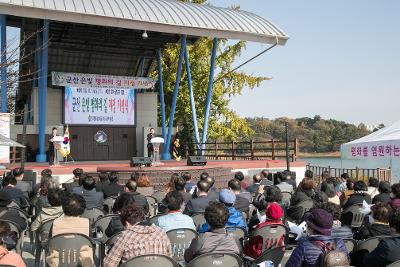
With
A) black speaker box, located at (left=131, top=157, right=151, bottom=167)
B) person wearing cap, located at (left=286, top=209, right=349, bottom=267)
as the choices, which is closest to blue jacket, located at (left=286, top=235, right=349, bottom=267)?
person wearing cap, located at (left=286, top=209, right=349, bottom=267)

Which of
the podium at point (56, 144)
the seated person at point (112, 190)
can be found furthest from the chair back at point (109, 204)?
the podium at point (56, 144)

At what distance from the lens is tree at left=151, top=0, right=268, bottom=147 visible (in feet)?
97.4

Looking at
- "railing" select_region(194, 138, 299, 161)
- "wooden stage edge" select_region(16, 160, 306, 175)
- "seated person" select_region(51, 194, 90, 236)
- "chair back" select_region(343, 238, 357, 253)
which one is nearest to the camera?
"chair back" select_region(343, 238, 357, 253)

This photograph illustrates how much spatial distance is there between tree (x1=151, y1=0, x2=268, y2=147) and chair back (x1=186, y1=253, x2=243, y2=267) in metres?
25.3

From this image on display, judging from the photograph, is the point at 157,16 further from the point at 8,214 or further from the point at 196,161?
the point at 8,214

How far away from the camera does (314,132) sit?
66375mm

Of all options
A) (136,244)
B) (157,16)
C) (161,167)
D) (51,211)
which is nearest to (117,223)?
(51,211)

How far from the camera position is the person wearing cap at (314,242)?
138 inches

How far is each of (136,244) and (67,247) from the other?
1002 mm

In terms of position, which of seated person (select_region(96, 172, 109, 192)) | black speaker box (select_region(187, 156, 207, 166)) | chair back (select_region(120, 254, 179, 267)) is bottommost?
chair back (select_region(120, 254, 179, 267))

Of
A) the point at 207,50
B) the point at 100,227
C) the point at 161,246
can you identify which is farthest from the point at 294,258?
the point at 207,50

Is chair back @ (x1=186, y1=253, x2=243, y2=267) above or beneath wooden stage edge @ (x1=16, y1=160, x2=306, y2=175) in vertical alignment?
beneath

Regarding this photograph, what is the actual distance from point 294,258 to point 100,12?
1415cm

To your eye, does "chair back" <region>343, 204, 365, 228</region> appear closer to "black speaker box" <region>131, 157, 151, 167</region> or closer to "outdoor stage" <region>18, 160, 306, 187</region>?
"outdoor stage" <region>18, 160, 306, 187</region>
